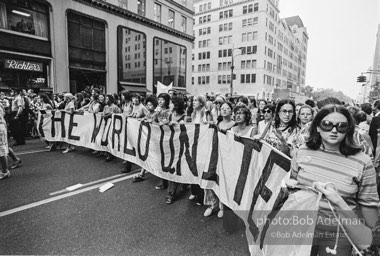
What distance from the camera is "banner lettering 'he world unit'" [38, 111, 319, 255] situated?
1876mm

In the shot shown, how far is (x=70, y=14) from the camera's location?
17.4 meters

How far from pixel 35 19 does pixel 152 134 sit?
53.9 ft

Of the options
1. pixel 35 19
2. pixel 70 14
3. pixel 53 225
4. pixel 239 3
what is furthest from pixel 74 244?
pixel 239 3

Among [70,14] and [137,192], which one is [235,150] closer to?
[137,192]

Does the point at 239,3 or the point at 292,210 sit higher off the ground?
the point at 239,3

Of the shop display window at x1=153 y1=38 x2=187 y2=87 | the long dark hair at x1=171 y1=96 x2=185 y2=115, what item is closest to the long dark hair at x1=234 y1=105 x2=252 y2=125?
the long dark hair at x1=171 y1=96 x2=185 y2=115

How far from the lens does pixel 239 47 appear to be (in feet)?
174

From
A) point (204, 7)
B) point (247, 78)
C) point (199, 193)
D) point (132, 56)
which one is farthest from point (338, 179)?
point (204, 7)

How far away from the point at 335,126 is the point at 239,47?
55951mm

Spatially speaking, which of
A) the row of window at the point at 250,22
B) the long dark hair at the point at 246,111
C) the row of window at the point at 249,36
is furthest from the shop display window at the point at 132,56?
the row of window at the point at 250,22

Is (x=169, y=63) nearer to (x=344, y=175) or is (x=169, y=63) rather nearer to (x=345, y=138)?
(x=345, y=138)

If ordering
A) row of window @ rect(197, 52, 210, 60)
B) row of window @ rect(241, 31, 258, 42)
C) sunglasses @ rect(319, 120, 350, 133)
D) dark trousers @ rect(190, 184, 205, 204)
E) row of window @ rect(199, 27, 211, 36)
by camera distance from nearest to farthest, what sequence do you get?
sunglasses @ rect(319, 120, 350, 133), dark trousers @ rect(190, 184, 205, 204), row of window @ rect(241, 31, 258, 42), row of window @ rect(197, 52, 210, 60), row of window @ rect(199, 27, 211, 36)

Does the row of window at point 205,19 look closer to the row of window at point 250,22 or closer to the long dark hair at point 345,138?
the row of window at point 250,22

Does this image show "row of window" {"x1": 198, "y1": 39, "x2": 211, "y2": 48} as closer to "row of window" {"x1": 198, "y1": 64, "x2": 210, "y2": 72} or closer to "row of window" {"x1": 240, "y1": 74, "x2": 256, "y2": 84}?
"row of window" {"x1": 198, "y1": 64, "x2": 210, "y2": 72}
